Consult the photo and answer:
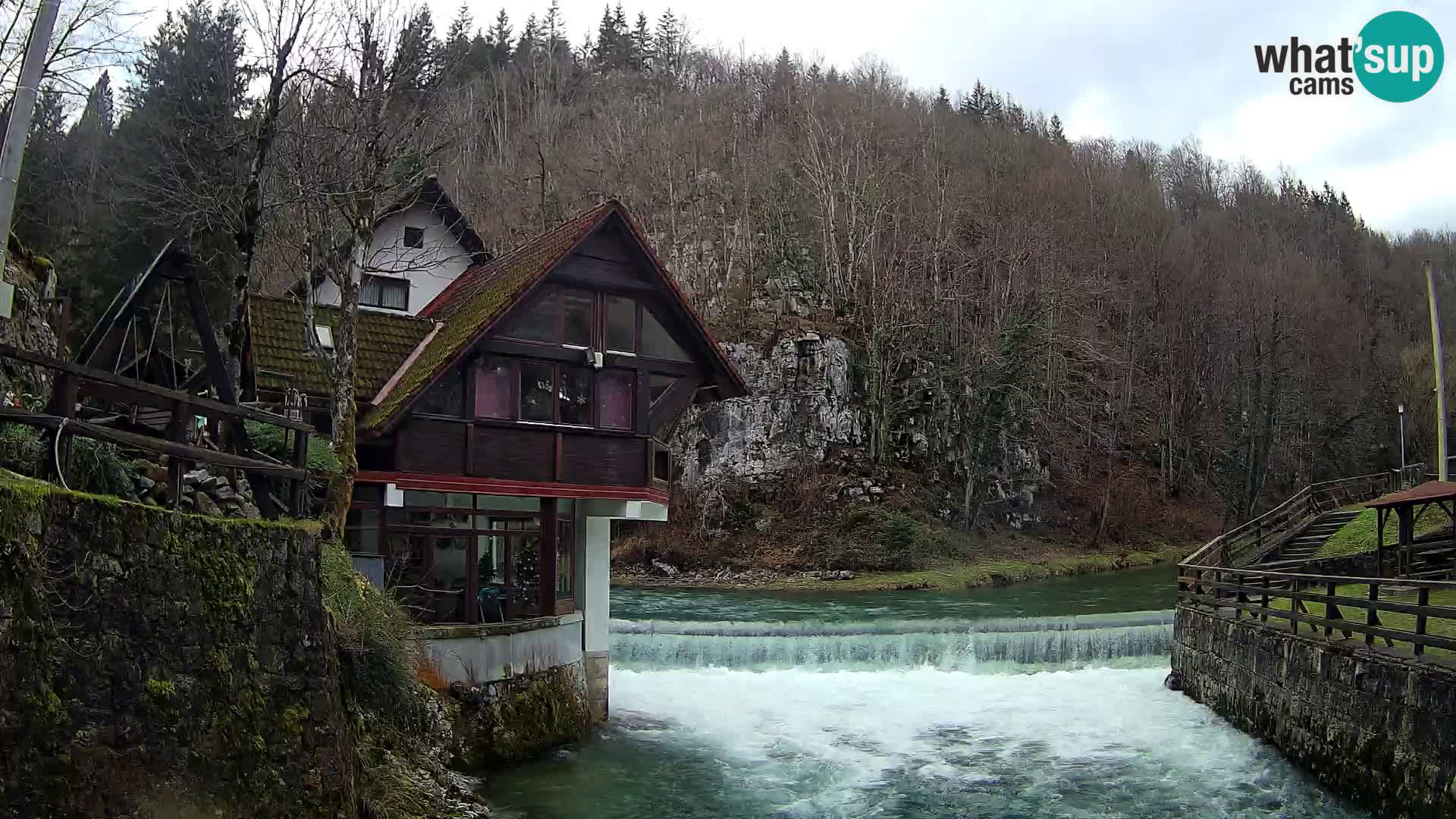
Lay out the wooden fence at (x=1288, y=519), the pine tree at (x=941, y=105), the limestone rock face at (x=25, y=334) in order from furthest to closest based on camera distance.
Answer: the pine tree at (x=941, y=105) < the wooden fence at (x=1288, y=519) < the limestone rock face at (x=25, y=334)

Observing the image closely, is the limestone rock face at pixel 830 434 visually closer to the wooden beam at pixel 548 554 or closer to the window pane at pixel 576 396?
the window pane at pixel 576 396

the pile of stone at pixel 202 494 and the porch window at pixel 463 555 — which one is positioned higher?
the pile of stone at pixel 202 494

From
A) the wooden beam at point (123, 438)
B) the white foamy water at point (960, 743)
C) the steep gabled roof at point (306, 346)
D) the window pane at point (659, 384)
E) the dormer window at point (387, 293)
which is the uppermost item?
the dormer window at point (387, 293)

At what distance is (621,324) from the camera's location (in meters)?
19.6

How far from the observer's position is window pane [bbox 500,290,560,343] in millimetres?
18438

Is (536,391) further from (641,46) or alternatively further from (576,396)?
(641,46)

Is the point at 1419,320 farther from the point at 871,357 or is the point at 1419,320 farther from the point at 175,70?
the point at 175,70

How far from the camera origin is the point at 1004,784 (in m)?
16.2

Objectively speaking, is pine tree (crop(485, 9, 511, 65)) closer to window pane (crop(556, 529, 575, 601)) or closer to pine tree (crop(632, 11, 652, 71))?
pine tree (crop(632, 11, 652, 71))

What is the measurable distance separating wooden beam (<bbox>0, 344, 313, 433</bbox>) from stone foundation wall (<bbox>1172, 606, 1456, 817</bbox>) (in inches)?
508

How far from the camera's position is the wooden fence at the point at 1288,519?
32.2 metres

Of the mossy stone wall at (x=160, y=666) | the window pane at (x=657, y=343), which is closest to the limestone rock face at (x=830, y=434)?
the window pane at (x=657, y=343)

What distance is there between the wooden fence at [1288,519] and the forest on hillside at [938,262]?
12.4 meters

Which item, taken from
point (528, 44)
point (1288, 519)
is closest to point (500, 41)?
point (528, 44)
